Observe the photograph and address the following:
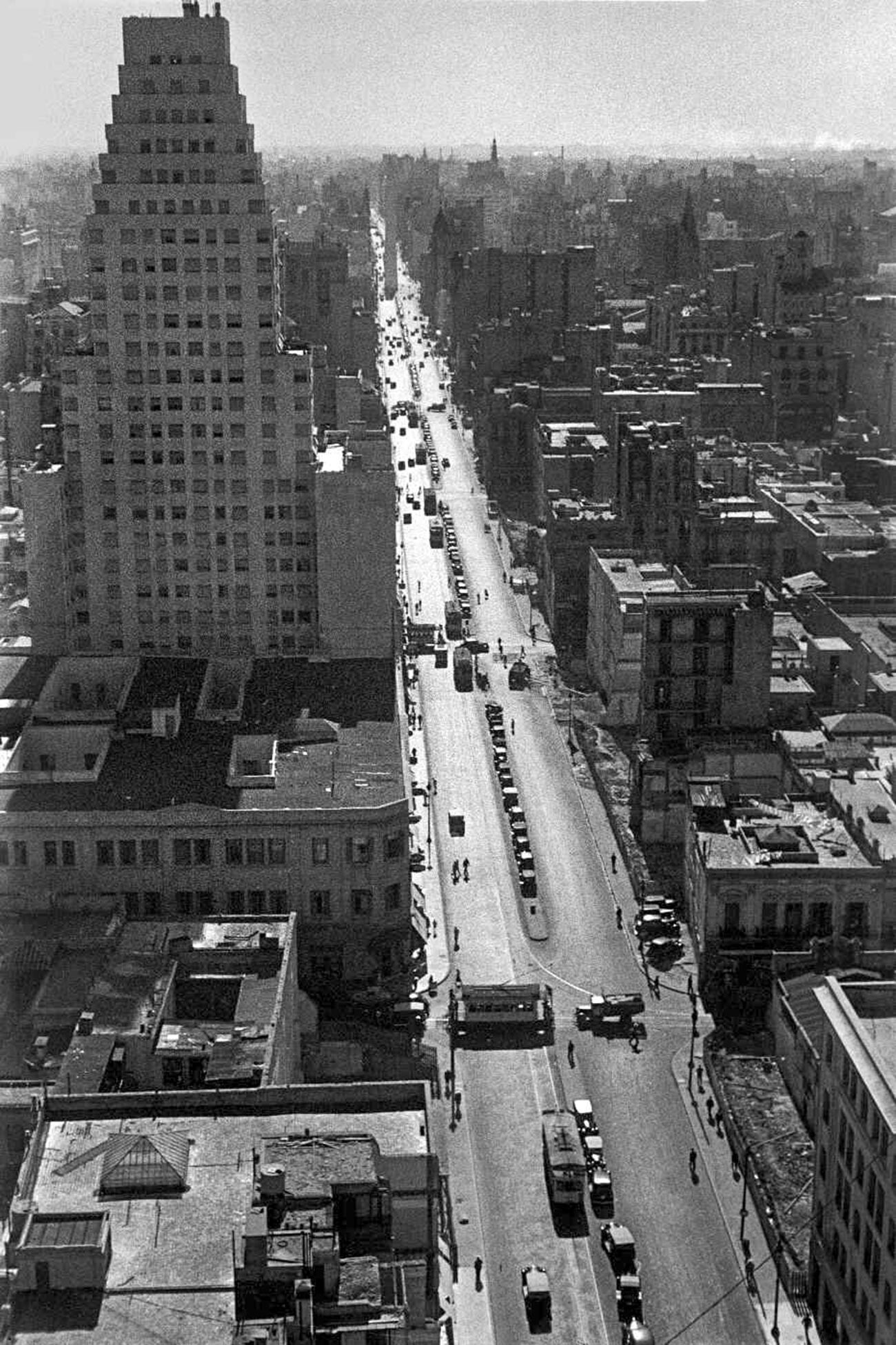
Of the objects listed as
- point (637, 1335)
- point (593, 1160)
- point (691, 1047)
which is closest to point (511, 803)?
point (691, 1047)

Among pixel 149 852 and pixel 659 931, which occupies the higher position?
pixel 149 852

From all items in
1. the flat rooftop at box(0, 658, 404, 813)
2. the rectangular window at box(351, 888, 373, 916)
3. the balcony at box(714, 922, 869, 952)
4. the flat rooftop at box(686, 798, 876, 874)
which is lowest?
the balcony at box(714, 922, 869, 952)

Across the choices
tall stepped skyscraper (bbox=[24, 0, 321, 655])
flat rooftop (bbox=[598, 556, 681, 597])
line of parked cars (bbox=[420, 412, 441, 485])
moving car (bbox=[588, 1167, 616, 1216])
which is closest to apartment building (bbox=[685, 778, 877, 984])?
moving car (bbox=[588, 1167, 616, 1216])

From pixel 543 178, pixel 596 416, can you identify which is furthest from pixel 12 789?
pixel 543 178

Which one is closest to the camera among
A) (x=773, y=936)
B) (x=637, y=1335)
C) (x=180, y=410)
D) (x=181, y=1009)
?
(x=637, y=1335)

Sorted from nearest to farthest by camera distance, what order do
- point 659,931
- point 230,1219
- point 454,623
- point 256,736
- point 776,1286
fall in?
1. point 230,1219
2. point 776,1286
3. point 256,736
4. point 659,931
5. point 454,623

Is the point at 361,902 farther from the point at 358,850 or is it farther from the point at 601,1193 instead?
the point at 601,1193

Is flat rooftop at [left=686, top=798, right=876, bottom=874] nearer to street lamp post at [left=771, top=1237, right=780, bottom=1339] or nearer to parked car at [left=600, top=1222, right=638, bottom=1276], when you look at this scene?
parked car at [left=600, top=1222, right=638, bottom=1276]

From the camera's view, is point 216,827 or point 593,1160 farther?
point 216,827
